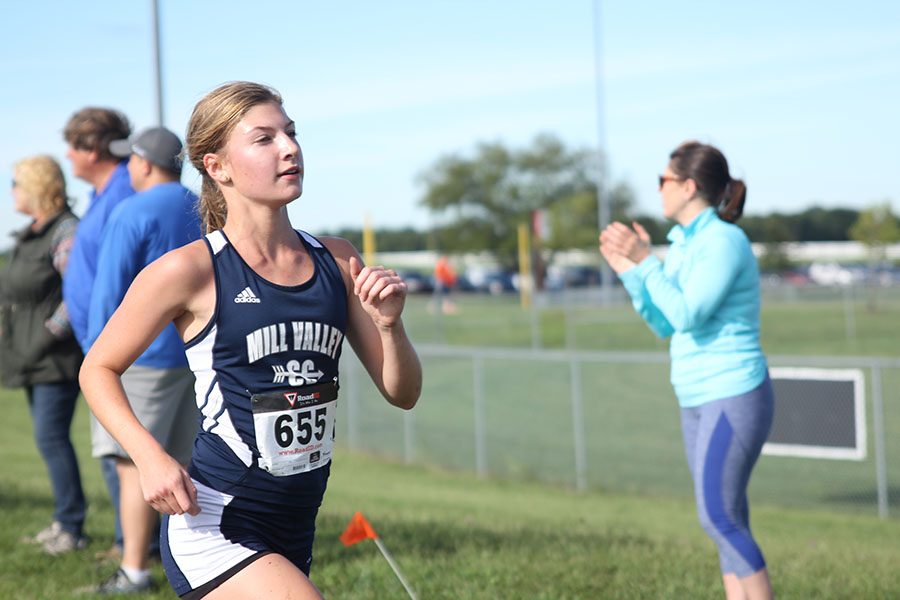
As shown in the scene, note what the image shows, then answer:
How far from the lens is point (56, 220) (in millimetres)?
6730

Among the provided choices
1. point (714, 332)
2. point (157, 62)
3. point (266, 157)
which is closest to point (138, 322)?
point (266, 157)

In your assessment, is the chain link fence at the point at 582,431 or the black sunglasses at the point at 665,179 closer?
the black sunglasses at the point at 665,179

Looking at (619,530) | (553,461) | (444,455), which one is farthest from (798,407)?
(444,455)

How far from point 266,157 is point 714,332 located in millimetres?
2259

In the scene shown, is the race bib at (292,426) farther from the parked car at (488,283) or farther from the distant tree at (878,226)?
the parked car at (488,283)

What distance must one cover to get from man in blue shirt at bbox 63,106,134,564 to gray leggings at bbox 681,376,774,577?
305 centimetres

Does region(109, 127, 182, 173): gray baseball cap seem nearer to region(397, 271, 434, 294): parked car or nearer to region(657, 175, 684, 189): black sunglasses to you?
region(657, 175, 684, 189): black sunglasses

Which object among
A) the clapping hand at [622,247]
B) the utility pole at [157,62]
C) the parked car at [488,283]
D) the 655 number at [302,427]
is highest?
the utility pole at [157,62]

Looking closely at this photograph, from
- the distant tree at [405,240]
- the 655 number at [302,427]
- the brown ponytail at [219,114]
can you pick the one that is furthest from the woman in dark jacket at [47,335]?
the distant tree at [405,240]

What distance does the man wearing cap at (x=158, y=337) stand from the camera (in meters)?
5.37

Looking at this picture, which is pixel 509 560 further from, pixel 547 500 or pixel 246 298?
pixel 547 500

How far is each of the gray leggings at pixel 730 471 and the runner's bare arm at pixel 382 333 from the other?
5.37ft

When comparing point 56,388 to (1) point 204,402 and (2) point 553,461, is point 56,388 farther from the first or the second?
(2) point 553,461

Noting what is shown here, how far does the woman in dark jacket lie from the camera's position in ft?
21.7
